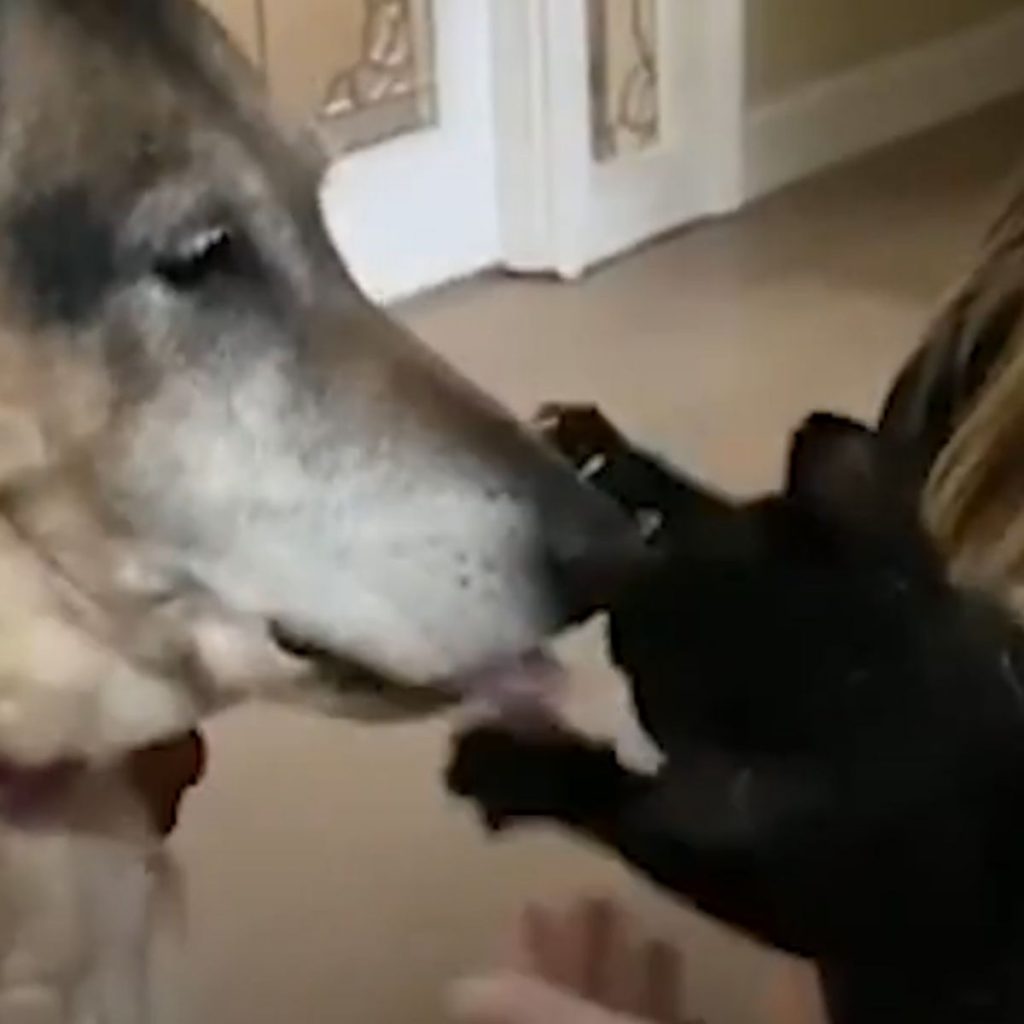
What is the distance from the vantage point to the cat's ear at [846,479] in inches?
49.0

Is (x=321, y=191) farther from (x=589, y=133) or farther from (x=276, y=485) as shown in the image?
(x=589, y=133)

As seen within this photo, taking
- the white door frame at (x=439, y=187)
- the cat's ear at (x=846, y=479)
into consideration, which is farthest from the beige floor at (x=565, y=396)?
the cat's ear at (x=846, y=479)

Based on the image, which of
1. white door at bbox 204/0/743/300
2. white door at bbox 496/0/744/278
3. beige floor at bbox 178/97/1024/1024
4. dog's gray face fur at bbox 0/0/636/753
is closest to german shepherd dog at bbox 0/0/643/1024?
dog's gray face fur at bbox 0/0/636/753

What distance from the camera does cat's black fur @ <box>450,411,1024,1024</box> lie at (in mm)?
1111

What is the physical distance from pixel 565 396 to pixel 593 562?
→ 1.25 m

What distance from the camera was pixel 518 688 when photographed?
3.89ft

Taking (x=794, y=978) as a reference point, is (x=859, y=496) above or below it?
above

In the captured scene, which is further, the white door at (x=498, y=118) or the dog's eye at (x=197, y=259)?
the white door at (x=498, y=118)

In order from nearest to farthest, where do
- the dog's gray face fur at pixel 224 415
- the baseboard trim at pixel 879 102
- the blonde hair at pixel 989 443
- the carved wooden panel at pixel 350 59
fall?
1. the dog's gray face fur at pixel 224 415
2. the blonde hair at pixel 989 443
3. the carved wooden panel at pixel 350 59
4. the baseboard trim at pixel 879 102

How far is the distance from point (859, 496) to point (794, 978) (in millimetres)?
260

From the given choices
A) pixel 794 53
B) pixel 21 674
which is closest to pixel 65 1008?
pixel 21 674

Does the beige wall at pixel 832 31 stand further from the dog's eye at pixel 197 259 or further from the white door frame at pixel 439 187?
the dog's eye at pixel 197 259

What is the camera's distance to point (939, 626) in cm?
116

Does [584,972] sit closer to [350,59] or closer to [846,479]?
[846,479]
